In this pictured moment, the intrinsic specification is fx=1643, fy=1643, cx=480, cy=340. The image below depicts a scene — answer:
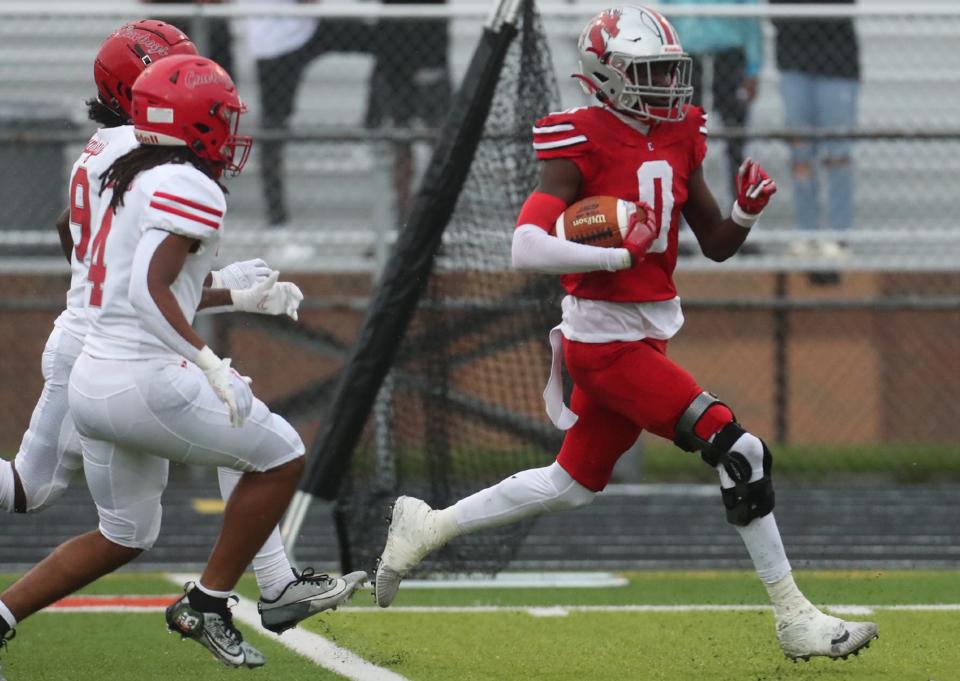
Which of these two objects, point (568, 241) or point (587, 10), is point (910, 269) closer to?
point (587, 10)

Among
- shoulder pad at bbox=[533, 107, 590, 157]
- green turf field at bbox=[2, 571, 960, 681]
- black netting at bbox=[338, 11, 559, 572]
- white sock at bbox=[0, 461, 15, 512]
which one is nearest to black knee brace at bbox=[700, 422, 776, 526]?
green turf field at bbox=[2, 571, 960, 681]

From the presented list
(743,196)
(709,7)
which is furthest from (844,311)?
(743,196)

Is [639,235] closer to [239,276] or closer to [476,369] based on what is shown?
[239,276]

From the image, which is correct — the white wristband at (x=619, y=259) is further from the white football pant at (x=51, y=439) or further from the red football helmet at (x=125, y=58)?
the white football pant at (x=51, y=439)

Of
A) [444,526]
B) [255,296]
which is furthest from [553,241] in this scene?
[444,526]

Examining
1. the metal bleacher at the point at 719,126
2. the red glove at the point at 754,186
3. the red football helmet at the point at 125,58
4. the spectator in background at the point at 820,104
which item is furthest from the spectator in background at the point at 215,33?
the red glove at the point at 754,186

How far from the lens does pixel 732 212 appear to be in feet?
17.5

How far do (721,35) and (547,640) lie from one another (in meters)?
4.87

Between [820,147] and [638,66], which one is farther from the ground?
[638,66]

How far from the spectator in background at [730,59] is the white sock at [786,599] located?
15.5 feet

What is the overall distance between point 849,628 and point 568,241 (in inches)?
55.4

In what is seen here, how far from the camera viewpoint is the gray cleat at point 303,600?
4.87 m

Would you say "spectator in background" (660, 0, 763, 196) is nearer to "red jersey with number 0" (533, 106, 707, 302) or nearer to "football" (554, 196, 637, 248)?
"red jersey with number 0" (533, 106, 707, 302)

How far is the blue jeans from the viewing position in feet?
31.0
